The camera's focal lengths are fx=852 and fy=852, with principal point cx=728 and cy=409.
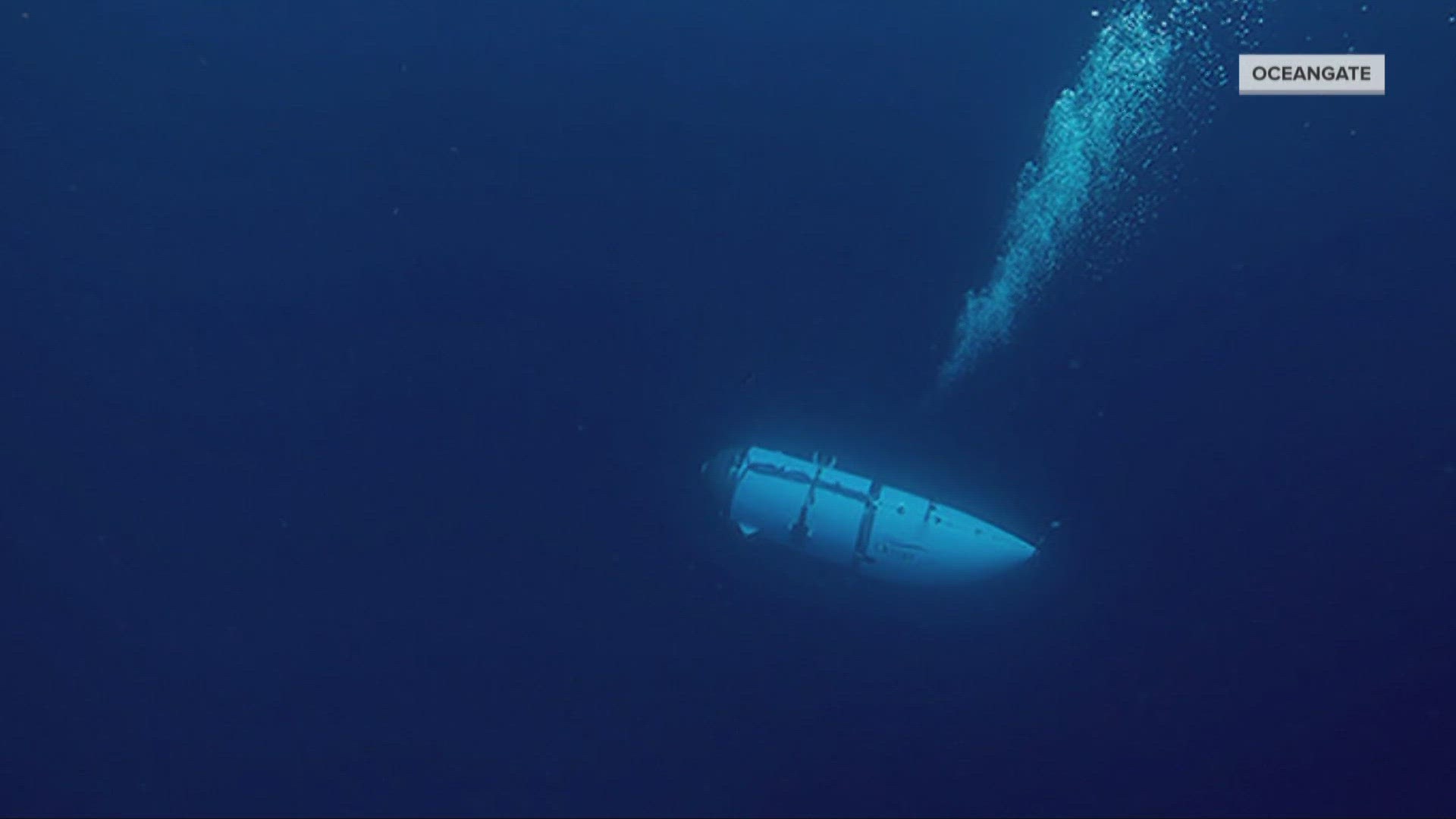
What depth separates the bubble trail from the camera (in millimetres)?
10984

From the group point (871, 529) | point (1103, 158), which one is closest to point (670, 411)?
point (871, 529)

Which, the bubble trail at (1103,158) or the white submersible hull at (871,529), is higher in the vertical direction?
the bubble trail at (1103,158)

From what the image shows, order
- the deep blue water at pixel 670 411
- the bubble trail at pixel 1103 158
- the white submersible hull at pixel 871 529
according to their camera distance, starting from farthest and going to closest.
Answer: the bubble trail at pixel 1103 158 → the deep blue water at pixel 670 411 → the white submersible hull at pixel 871 529

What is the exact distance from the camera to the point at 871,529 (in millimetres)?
8797

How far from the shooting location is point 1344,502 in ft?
35.8

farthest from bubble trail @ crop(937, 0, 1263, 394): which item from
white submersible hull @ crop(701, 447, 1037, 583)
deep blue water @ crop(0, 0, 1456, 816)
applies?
white submersible hull @ crop(701, 447, 1037, 583)

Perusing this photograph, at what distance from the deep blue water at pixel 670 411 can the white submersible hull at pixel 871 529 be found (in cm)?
131

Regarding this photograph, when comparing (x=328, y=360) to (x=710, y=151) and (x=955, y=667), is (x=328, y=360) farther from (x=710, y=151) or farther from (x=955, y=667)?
(x=955, y=667)

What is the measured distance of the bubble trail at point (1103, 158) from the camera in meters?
11.0

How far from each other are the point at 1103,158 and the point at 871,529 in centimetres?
642

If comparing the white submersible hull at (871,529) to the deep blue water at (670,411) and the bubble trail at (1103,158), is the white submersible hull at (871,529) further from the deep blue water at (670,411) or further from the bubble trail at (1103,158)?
the bubble trail at (1103,158)

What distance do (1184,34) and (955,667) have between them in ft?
27.5

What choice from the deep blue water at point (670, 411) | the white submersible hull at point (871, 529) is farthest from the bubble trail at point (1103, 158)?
the white submersible hull at point (871, 529)

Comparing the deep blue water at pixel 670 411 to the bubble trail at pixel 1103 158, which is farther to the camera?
the bubble trail at pixel 1103 158
